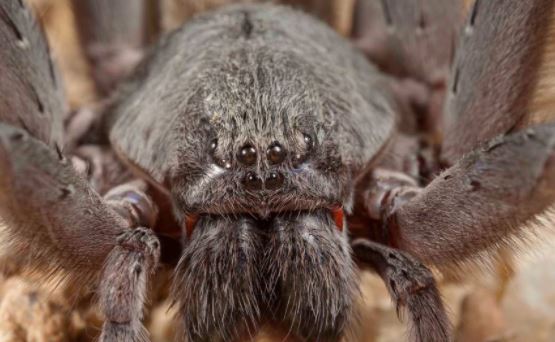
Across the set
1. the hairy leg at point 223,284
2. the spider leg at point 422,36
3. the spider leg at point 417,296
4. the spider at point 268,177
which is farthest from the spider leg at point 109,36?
the spider leg at point 417,296

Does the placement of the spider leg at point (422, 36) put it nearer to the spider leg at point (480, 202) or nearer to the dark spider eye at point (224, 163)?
the spider leg at point (480, 202)

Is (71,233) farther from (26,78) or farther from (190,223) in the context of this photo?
(26,78)

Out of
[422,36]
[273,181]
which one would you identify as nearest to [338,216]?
[273,181]

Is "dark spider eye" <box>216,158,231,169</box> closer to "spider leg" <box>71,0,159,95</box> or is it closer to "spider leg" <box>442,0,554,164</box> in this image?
"spider leg" <box>442,0,554,164</box>

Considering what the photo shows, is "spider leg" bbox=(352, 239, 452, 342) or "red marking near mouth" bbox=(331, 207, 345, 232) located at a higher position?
"red marking near mouth" bbox=(331, 207, 345, 232)

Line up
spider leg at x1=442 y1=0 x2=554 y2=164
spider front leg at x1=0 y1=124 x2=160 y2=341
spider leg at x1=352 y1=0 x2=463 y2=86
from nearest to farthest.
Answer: spider front leg at x1=0 y1=124 x2=160 y2=341 < spider leg at x1=442 y1=0 x2=554 y2=164 < spider leg at x1=352 y1=0 x2=463 y2=86

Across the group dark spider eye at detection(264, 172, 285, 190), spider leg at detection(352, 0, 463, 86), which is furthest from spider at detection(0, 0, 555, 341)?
spider leg at detection(352, 0, 463, 86)

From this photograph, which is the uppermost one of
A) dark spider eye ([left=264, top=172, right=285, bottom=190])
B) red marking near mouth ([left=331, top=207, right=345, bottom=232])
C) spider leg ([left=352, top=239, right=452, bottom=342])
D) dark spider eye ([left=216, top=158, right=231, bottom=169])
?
dark spider eye ([left=216, top=158, right=231, bottom=169])
